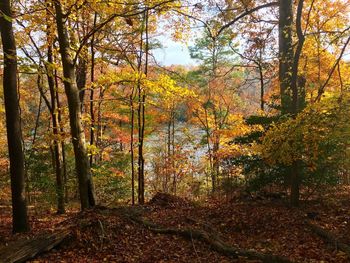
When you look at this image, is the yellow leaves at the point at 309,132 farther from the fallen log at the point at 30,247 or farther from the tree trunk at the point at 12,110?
the tree trunk at the point at 12,110

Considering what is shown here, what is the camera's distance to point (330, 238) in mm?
6215

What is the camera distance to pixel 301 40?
770 centimetres

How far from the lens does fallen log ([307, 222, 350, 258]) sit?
18.8ft

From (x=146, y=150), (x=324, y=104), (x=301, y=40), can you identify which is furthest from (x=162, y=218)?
(x=146, y=150)

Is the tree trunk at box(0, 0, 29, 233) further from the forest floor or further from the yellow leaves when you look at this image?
the yellow leaves

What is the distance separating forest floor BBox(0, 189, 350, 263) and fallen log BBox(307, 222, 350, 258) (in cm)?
7

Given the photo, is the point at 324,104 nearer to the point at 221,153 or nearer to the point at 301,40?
the point at 301,40

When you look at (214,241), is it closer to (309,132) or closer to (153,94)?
(309,132)

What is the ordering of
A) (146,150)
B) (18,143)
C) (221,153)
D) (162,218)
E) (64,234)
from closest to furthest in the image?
(64,234), (18,143), (162,218), (221,153), (146,150)

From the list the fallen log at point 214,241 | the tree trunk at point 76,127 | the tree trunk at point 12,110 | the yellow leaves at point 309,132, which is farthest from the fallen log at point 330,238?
the tree trunk at point 12,110

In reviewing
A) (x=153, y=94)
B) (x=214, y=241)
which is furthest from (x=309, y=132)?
(x=153, y=94)

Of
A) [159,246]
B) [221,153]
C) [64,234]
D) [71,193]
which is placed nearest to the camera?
[64,234]

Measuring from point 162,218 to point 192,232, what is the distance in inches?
69.9

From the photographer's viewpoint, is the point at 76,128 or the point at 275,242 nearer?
the point at 275,242
